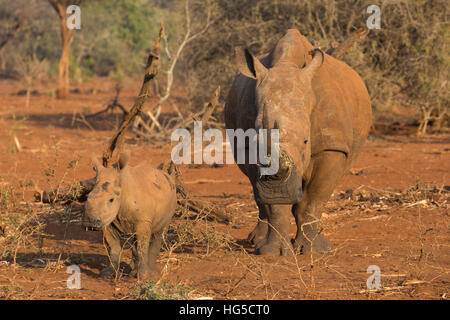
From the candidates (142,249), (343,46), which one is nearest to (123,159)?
(142,249)

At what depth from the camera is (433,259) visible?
5.80 metres

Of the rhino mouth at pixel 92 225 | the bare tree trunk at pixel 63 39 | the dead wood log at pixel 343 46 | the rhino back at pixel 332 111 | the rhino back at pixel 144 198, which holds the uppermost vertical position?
the bare tree trunk at pixel 63 39

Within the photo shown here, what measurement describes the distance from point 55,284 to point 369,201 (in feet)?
15.1

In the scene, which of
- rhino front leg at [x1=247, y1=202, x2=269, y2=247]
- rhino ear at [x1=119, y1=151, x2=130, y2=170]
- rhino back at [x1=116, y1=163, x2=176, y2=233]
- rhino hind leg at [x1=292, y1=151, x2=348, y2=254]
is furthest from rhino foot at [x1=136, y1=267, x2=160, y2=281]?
rhino front leg at [x1=247, y1=202, x2=269, y2=247]

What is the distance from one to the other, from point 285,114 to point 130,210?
1.36m

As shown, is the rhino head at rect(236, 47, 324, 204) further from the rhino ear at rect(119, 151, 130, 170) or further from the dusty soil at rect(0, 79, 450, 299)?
the rhino ear at rect(119, 151, 130, 170)

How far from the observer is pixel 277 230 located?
595 cm

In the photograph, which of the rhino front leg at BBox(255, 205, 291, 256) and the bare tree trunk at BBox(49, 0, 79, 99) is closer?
the rhino front leg at BBox(255, 205, 291, 256)

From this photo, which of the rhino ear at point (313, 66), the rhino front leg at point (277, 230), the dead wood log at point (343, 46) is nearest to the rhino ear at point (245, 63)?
the rhino ear at point (313, 66)

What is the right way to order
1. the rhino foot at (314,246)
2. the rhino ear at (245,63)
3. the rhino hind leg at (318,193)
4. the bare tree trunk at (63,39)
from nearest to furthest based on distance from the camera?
the rhino ear at (245,63) < the rhino hind leg at (318,193) < the rhino foot at (314,246) < the bare tree trunk at (63,39)

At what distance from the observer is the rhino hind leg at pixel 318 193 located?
19.1ft

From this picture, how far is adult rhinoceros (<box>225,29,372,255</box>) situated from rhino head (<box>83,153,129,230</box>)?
1.03 metres

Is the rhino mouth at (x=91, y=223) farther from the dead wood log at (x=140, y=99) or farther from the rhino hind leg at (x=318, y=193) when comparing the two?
the rhino hind leg at (x=318, y=193)

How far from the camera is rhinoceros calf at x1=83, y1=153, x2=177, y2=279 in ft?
15.9
